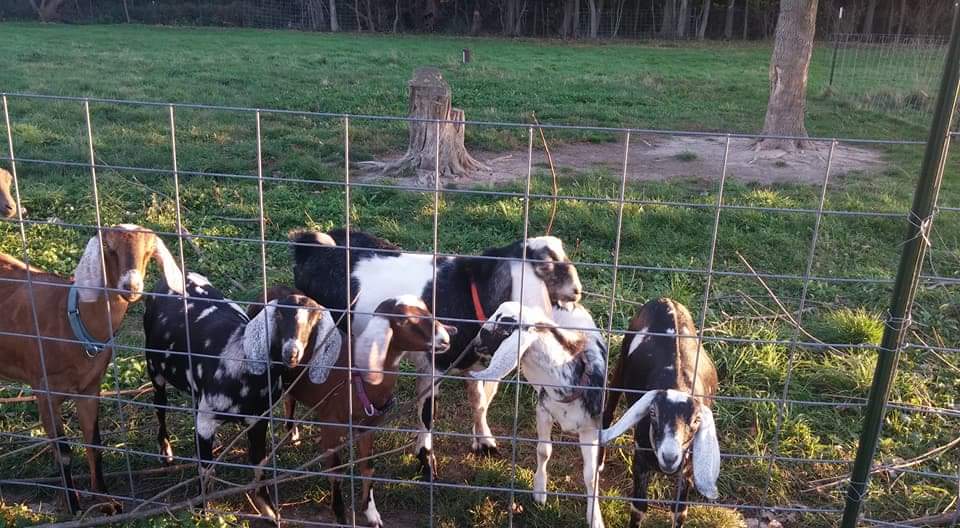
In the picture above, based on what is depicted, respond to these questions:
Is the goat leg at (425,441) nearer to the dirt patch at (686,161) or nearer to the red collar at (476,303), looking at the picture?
the red collar at (476,303)

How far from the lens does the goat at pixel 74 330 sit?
359 cm

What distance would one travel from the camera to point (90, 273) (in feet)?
11.8

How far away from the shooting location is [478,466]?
4.27 metres

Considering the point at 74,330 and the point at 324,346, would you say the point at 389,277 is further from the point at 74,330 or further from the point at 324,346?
the point at 74,330

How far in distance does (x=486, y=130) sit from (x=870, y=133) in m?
6.15

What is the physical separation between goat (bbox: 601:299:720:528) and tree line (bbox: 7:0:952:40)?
29.5 metres

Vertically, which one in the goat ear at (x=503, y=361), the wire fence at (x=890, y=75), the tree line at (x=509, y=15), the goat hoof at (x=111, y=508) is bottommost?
the goat hoof at (x=111, y=508)

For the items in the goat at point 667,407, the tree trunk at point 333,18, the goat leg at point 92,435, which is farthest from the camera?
the tree trunk at point 333,18

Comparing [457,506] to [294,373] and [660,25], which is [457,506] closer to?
[294,373]

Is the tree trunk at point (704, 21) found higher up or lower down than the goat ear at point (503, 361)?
higher up

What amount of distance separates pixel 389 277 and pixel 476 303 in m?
0.50

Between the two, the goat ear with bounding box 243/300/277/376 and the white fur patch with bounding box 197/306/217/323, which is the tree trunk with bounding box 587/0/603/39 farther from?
the goat ear with bounding box 243/300/277/376

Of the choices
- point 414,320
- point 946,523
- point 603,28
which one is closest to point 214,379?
point 414,320

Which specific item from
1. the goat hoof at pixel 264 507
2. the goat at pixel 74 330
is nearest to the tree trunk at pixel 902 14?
the goat hoof at pixel 264 507
